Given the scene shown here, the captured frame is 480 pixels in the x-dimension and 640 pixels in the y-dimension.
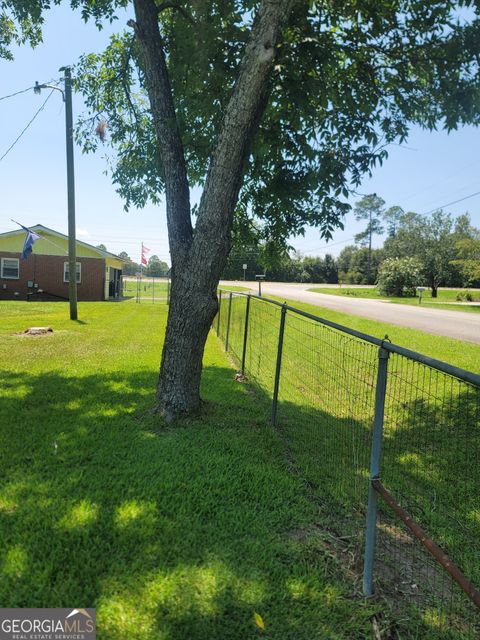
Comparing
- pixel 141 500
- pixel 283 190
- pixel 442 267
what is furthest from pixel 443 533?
pixel 442 267

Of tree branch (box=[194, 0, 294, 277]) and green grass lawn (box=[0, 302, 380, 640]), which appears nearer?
green grass lawn (box=[0, 302, 380, 640])

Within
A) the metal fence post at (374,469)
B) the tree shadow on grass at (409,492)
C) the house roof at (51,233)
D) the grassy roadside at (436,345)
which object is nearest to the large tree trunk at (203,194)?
the tree shadow on grass at (409,492)

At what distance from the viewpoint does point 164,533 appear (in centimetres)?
244

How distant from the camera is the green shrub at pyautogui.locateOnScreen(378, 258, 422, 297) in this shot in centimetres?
3534

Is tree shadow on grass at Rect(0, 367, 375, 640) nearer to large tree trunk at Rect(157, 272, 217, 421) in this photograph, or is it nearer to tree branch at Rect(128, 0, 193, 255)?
large tree trunk at Rect(157, 272, 217, 421)

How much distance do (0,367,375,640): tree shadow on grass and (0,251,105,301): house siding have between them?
22.0 m

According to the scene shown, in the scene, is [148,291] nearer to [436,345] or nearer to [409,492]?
[436,345]

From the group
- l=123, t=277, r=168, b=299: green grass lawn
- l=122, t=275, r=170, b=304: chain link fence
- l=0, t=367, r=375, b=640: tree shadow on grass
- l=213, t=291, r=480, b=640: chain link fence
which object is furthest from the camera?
l=123, t=277, r=168, b=299: green grass lawn

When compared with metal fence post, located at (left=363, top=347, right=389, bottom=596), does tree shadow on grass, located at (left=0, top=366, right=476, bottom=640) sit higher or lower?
lower

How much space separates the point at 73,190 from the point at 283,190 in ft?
33.8

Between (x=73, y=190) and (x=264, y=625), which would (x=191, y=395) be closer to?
(x=264, y=625)

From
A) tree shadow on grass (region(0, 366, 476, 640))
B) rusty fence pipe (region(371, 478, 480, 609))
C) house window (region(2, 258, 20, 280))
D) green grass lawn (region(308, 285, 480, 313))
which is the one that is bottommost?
tree shadow on grass (region(0, 366, 476, 640))

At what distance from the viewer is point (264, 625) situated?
1.86m

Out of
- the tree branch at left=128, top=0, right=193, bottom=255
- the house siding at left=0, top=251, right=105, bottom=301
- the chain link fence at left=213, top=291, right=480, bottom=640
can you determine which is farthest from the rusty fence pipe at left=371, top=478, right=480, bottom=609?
the house siding at left=0, top=251, right=105, bottom=301
